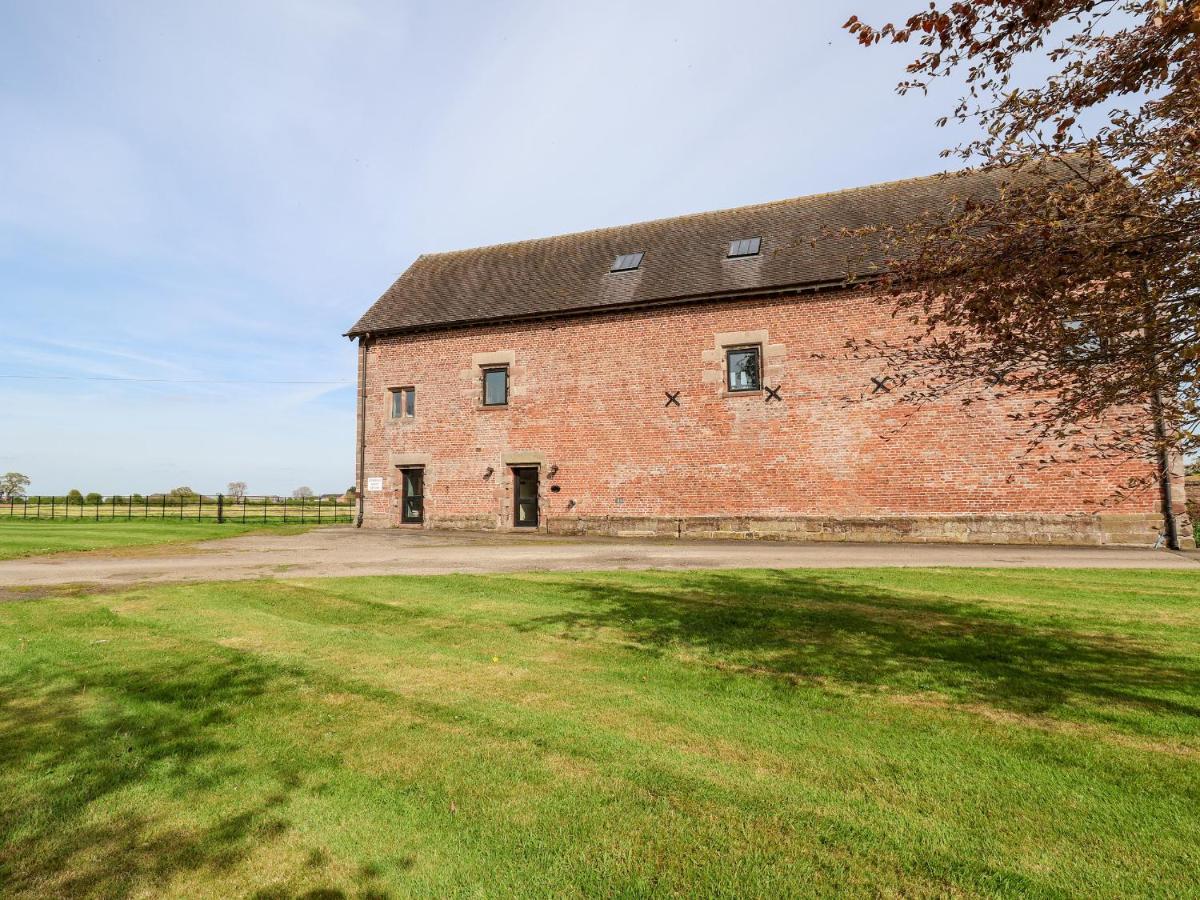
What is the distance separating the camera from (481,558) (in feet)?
37.1

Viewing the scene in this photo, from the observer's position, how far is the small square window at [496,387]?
64.4ft

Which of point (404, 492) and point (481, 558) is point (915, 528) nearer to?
point (481, 558)

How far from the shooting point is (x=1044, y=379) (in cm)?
404

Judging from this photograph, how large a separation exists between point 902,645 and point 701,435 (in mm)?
12084

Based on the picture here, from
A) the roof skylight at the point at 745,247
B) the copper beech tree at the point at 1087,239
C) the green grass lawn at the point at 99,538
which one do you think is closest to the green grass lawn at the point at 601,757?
the copper beech tree at the point at 1087,239

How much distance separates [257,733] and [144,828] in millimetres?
897

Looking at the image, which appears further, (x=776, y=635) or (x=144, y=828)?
(x=776, y=635)

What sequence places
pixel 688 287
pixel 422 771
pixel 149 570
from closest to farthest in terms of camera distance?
pixel 422 771 → pixel 149 570 → pixel 688 287

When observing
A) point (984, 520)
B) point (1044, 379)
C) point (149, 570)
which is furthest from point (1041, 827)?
point (984, 520)

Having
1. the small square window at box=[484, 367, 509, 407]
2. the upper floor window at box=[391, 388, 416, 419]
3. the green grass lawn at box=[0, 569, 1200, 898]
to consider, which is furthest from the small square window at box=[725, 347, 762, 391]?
the green grass lawn at box=[0, 569, 1200, 898]

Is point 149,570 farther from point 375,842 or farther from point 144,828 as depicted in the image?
point 375,842

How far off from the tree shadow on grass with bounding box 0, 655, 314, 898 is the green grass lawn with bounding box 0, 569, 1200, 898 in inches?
0.6

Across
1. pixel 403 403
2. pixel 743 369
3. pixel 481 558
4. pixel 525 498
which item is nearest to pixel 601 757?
pixel 481 558

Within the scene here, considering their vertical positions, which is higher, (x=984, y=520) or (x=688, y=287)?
(x=688, y=287)
